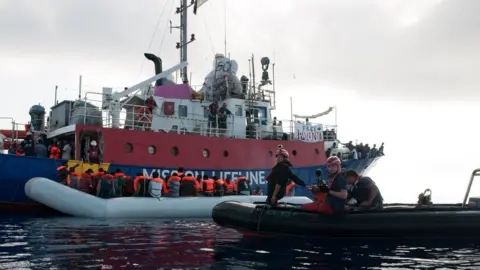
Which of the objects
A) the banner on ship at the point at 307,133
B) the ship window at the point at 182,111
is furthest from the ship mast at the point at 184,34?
the banner on ship at the point at 307,133

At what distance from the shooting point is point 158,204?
14.8 meters

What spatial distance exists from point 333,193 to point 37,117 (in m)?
14.6

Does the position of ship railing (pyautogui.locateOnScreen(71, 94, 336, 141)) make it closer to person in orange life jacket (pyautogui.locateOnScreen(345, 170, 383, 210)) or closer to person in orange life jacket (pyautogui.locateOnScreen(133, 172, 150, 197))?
person in orange life jacket (pyautogui.locateOnScreen(133, 172, 150, 197))

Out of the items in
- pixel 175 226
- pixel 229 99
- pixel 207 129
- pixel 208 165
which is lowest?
pixel 175 226

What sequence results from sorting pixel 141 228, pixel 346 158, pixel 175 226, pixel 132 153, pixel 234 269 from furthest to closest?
pixel 346 158
pixel 132 153
pixel 175 226
pixel 141 228
pixel 234 269

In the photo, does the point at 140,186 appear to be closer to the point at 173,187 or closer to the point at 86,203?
the point at 173,187

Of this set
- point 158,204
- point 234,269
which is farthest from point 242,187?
point 234,269

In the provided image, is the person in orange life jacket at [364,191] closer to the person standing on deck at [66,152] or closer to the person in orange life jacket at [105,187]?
the person in orange life jacket at [105,187]

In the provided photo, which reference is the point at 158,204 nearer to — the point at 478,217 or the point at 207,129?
the point at 207,129

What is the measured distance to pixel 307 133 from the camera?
75.0ft

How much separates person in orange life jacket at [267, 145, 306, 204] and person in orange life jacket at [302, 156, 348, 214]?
2.05 ft

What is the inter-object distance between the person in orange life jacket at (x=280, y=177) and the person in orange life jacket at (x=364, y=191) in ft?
3.23

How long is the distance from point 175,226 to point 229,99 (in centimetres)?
1036

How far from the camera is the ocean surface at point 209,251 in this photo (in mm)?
6691
